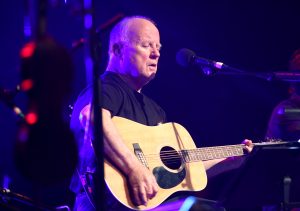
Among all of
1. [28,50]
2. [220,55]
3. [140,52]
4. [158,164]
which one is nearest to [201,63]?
[140,52]

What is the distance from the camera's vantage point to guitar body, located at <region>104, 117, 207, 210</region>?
8.69 ft

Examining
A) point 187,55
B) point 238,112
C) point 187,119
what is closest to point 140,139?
point 187,55

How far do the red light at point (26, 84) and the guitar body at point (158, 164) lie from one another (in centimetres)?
92

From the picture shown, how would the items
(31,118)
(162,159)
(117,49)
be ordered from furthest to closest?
(117,49) < (162,159) < (31,118)

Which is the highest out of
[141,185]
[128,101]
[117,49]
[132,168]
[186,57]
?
[117,49]

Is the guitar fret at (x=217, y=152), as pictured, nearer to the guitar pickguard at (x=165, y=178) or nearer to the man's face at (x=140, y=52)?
the guitar pickguard at (x=165, y=178)

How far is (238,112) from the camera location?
5203 millimetres

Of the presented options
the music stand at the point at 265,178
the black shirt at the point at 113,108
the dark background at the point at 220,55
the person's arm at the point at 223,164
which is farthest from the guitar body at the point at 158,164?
the dark background at the point at 220,55

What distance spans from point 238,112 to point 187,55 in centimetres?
216

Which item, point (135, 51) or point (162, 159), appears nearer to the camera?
point (162, 159)

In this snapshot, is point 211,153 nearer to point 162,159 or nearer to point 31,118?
point 162,159

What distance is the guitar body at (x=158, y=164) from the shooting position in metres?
2.65

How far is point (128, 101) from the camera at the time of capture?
3.18 metres

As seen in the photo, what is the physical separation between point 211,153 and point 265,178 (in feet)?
2.77
